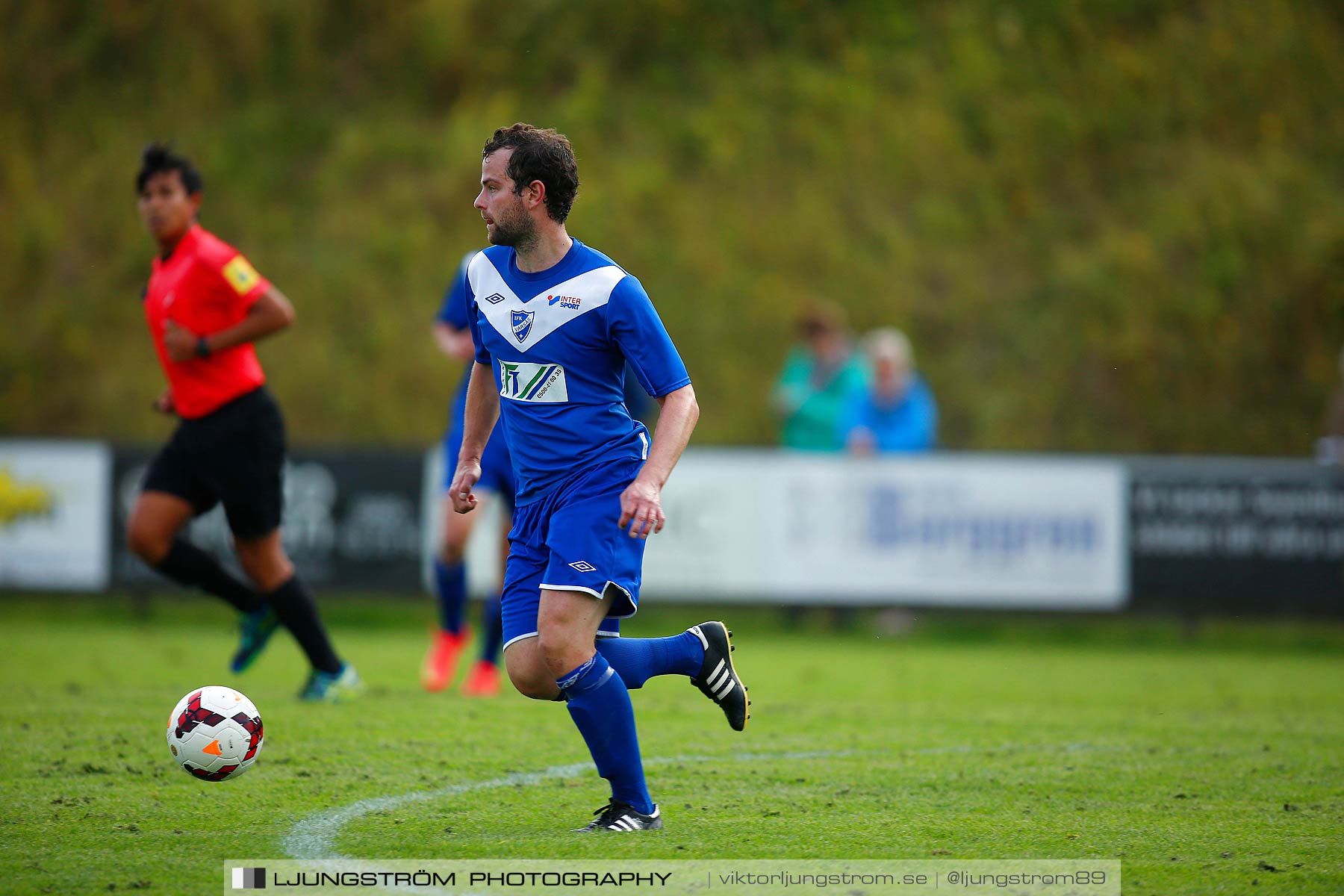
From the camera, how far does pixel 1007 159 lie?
18.1 m

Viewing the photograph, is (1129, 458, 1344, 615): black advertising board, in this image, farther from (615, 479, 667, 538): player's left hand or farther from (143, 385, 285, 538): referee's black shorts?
(615, 479, 667, 538): player's left hand

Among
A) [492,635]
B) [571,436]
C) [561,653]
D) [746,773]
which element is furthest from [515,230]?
[492,635]

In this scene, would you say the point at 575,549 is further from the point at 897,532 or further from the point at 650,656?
the point at 897,532

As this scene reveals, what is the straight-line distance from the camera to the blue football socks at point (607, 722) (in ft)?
14.7

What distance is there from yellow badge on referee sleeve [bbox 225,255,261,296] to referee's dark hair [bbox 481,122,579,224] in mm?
2668

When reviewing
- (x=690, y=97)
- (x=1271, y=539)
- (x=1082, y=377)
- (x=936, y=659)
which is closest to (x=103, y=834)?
(x=936, y=659)

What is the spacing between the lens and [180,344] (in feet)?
22.3

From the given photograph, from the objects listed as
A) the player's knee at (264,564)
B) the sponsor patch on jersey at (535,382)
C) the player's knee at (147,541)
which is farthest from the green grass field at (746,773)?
the sponsor patch on jersey at (535,382)

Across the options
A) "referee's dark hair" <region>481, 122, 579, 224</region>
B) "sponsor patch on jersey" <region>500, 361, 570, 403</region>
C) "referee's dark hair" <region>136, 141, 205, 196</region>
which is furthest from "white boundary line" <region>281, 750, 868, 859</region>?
"referee's dark hair" <region>136, 141, 205, 196</region>

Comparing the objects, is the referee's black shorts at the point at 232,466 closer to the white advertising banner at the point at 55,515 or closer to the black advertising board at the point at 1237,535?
the white advertising banner at the point at 55,515

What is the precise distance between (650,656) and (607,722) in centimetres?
48

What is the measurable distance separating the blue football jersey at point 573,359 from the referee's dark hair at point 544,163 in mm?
175

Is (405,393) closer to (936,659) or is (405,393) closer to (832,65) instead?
(832,65)

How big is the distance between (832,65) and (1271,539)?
365 inches
